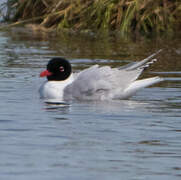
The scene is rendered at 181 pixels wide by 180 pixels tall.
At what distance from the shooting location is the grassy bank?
753 inches

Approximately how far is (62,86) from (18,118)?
2.17 m

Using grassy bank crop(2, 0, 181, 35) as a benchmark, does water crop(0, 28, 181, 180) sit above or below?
below

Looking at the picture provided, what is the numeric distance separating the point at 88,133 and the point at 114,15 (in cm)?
1255

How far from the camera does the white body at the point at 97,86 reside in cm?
995

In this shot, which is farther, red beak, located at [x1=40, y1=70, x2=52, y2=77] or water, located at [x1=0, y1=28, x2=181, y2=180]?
red beak, located at [x1=40, y1=70, x2=52, y2=77]

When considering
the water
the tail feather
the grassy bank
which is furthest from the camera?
the grassy bank

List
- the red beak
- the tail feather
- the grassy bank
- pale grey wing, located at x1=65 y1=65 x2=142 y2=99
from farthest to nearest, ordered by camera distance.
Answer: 1. the grassy bank
2. the red beak
3. the tail feather
4. pale grey wing, located at x1=65 y1=65 x2=142 y2=99

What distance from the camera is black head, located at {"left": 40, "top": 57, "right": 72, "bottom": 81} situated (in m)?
10.6

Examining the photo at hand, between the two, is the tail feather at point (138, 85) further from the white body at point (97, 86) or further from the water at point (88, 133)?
the water at point (88, 133)

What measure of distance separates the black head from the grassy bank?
839 centimetres

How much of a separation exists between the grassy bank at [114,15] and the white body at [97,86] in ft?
29.2

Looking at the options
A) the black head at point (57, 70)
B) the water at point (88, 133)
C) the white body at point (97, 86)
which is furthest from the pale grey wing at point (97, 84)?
the black head at point (57, 70)

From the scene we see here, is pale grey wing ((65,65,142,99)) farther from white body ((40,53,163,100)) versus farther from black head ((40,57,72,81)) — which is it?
black head ((40,57,72,81))

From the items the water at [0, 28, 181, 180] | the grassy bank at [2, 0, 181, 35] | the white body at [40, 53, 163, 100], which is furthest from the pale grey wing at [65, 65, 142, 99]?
the grassy bank at [2, 0, 181, 35]
